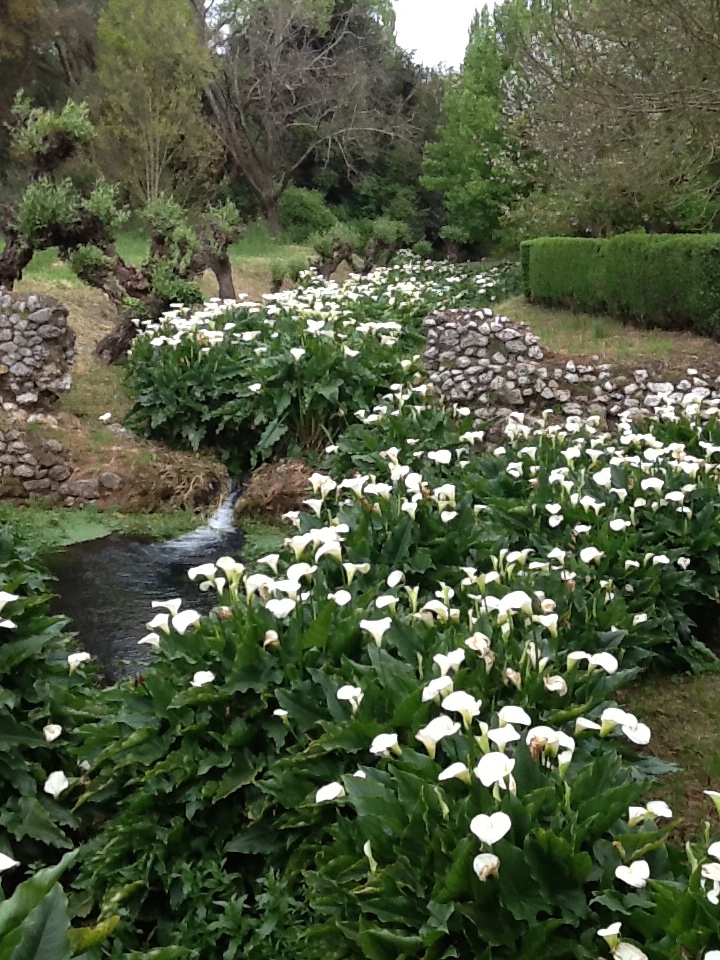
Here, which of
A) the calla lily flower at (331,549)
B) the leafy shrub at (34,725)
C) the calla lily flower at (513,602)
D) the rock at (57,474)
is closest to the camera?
the leafy shrub at (34,725)

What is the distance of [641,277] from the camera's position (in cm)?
1191

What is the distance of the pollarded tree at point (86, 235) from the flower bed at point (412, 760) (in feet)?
26.3

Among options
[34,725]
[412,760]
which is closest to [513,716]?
[412,760]

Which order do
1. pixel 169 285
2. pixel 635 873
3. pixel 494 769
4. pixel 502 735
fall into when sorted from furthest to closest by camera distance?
pixel 169 285 < pixel 502 735 < pixel 494 769 < pixel 635 873

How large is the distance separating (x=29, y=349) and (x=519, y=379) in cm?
534

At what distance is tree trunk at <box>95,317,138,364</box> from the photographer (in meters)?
11.8

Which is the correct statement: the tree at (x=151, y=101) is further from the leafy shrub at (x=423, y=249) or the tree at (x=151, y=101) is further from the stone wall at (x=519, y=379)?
the stone wall at (x=519, y=379)

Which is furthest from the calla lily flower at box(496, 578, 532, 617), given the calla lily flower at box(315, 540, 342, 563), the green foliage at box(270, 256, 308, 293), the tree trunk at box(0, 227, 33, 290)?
the green foliage at box(270, 256, 308, 293)

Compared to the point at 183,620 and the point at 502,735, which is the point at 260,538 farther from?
the point at 502,735

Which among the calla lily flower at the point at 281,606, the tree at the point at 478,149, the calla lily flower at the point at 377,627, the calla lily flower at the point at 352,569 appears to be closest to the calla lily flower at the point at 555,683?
the calla lily flower at the point at 377,627

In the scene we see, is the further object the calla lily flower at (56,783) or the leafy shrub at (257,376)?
the leafy shrub at (257,376)

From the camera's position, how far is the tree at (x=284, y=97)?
89.9ft

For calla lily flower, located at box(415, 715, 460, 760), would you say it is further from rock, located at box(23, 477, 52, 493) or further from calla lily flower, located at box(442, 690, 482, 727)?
rock, located at box(23, 477, 52, 493)

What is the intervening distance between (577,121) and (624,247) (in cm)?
214
